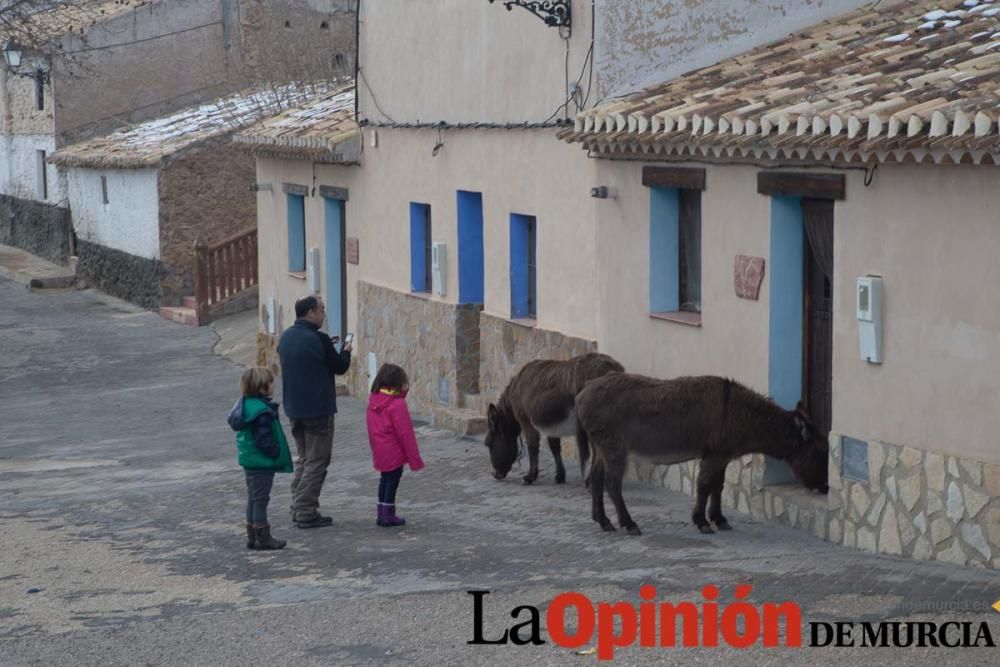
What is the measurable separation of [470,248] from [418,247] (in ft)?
4.93

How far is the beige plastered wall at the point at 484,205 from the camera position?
13.7 m

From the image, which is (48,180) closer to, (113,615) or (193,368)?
(193,368)

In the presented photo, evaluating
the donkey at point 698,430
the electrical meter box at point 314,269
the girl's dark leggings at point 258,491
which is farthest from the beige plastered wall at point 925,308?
the electrical meter box at point 314,269

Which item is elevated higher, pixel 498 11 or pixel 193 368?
pixel 498 11

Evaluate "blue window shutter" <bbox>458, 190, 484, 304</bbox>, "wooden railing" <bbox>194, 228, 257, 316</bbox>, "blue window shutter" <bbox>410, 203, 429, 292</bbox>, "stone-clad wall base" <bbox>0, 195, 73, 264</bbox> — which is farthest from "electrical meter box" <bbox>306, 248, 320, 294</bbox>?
"stone-clad wall base" <bbox>0, 195, 73, 264</bbox>

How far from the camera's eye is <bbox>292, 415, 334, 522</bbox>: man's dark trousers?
11.0 m

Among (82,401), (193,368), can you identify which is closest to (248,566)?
(82,401)

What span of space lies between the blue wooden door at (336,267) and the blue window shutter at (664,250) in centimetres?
840

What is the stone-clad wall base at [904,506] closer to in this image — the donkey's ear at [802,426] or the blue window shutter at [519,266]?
the donkey's ear at [802,426]

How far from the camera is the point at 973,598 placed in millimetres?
8180

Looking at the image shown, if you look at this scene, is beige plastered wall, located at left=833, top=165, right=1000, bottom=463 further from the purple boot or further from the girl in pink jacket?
the purple boot

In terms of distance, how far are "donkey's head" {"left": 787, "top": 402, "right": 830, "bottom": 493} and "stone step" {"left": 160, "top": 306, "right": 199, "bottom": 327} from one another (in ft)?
61.4

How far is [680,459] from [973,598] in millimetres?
2654

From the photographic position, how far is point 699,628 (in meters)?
7.99
